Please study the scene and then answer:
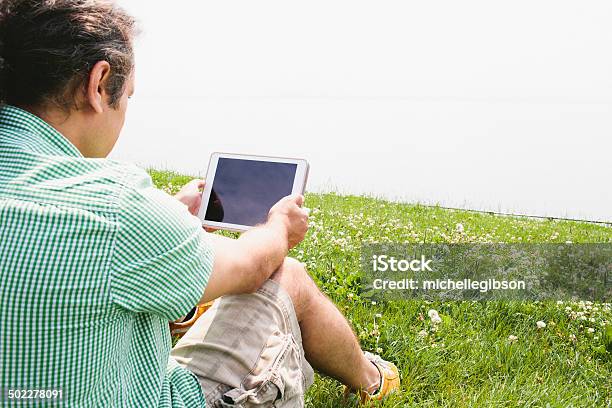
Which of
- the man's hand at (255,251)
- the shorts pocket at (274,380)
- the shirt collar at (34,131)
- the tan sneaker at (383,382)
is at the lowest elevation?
the tan sneaker at (383,382)

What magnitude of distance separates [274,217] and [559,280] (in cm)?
355

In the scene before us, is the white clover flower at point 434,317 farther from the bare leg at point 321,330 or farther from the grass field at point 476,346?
the bare leg at point 321,330

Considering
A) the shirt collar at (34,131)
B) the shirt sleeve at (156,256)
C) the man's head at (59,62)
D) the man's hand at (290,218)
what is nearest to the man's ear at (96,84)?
the man's head at (59,62)

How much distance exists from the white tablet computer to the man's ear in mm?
1028

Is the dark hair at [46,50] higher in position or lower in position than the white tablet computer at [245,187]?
higher

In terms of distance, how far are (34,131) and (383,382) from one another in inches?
84.3

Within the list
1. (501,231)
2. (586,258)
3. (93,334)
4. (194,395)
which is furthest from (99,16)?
(501,231)

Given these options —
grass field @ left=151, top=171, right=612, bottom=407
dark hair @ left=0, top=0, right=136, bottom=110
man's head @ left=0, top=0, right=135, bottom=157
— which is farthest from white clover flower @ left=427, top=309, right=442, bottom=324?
dark hair @ left=0, top=0, right=136, bottom=110

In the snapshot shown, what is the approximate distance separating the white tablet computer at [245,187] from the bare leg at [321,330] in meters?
0.36

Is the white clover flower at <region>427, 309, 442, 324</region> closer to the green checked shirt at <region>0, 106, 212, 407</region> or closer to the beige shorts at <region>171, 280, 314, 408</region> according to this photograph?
the beige shorts at <region>171, 280, 314, 408</region>

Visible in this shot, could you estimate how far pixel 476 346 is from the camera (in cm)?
381

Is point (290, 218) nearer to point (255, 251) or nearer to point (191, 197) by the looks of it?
point (255, 251)

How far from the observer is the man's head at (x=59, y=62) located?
5.72 feet

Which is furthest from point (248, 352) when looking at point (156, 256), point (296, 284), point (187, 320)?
point (187, 320)
